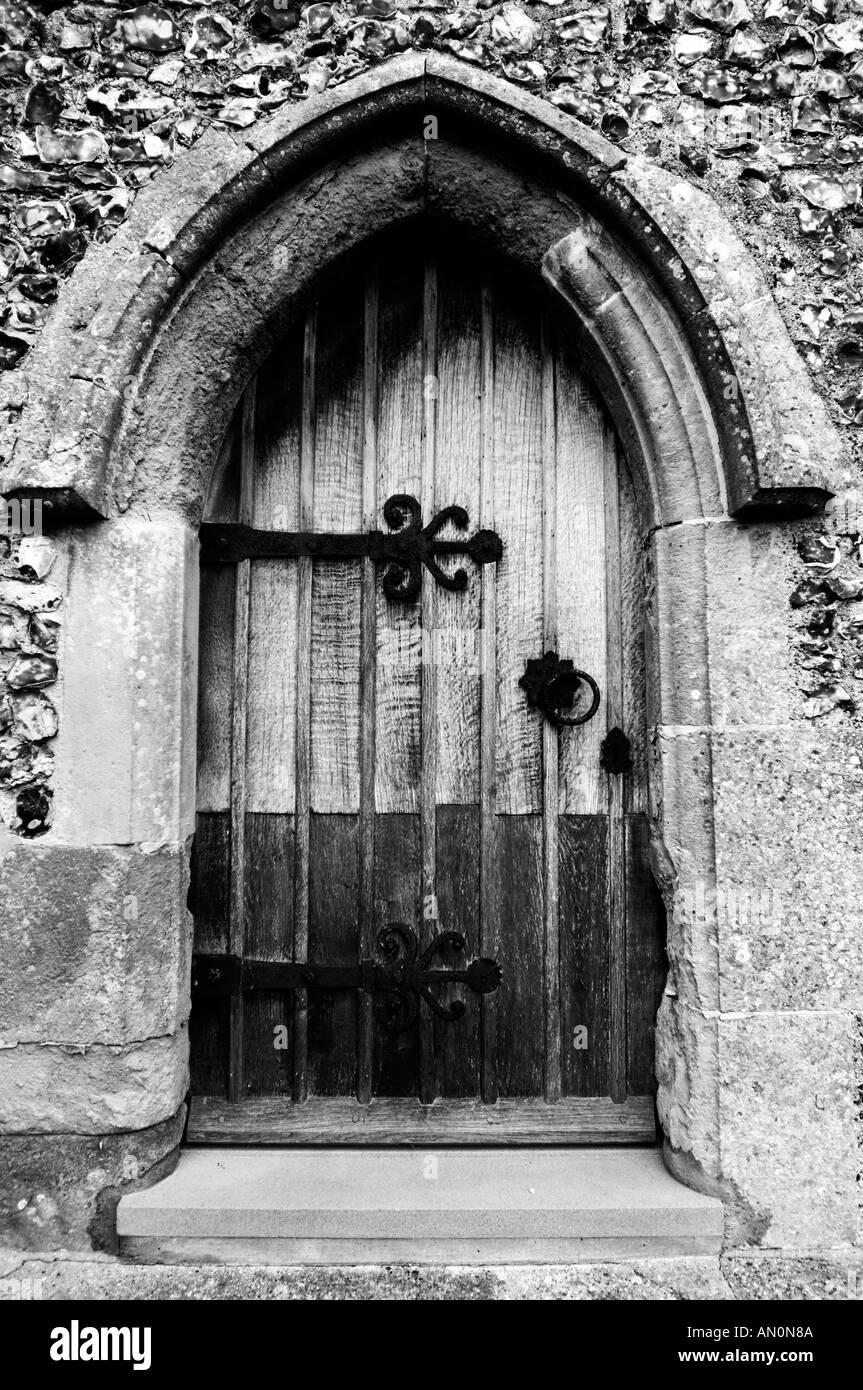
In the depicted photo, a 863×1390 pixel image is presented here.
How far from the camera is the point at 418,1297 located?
1.46 m

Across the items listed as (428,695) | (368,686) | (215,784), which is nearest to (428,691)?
(428,695)

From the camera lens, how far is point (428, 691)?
1.76m

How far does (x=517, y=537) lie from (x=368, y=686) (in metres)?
0.47

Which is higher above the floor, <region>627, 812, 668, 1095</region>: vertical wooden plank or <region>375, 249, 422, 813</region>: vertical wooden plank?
<region>375, 249, 422, 813</region>: vertical wooden plank

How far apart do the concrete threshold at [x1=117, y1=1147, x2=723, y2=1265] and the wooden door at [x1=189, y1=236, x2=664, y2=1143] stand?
0.16 metres

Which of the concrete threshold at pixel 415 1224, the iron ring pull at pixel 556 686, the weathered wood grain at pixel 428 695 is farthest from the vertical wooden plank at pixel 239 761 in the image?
the iron ring pull at pixel 556 686

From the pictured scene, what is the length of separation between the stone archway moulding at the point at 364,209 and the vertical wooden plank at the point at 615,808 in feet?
0.51

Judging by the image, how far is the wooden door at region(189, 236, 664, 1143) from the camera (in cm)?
173

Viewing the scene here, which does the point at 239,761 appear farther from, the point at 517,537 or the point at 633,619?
the point at 633,619

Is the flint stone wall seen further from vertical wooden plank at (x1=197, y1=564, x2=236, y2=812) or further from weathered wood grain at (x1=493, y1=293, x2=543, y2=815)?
weathered wood grain at (x1=493, y1=293, x2=543, y2=815)

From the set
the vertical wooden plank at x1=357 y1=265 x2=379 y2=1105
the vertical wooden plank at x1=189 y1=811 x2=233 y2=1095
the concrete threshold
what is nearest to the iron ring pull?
the vertical wooden plank at x1=357 y1=265 x2=379 y2=1105

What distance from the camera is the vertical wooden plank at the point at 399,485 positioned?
69.1 inches

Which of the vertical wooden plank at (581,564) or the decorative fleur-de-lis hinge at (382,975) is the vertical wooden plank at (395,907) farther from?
the vertical wooden plank at (581,564)

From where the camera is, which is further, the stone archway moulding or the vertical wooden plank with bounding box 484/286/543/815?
the vertical wooden plank with bounding box 484/286/543/815
